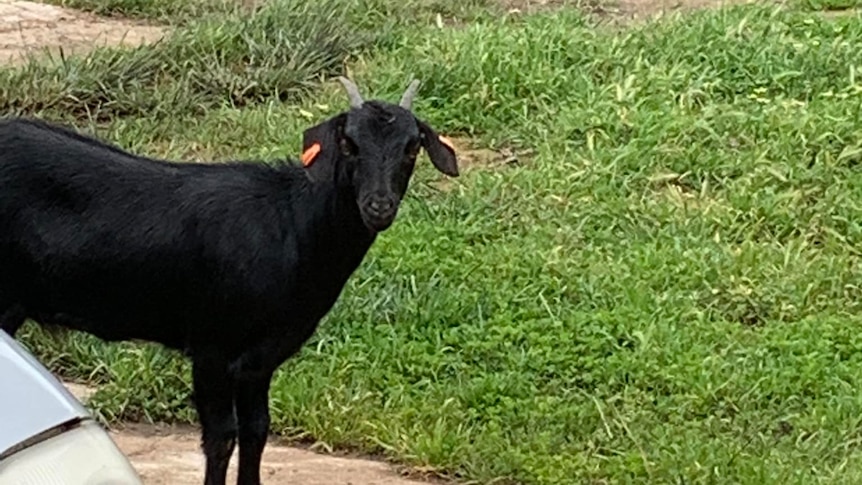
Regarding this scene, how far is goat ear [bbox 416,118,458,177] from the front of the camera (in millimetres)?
5074

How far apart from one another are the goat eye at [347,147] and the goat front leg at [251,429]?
0.76 m

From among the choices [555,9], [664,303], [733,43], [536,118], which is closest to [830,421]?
[664,303]

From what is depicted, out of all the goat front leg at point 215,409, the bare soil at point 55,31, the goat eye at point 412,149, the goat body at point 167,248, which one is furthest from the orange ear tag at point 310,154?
the bare soil at point 55,31

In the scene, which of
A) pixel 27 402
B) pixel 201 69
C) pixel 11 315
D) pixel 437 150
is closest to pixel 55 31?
pixel 201 69

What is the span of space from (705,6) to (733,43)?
151 cm

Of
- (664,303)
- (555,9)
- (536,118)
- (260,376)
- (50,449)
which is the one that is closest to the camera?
(50,449)

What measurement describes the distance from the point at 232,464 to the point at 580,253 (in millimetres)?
2195

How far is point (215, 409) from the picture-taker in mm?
5035

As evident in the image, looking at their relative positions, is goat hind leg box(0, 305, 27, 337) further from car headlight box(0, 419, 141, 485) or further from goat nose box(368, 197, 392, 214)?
car headlight box(0, 419, 141, 485)

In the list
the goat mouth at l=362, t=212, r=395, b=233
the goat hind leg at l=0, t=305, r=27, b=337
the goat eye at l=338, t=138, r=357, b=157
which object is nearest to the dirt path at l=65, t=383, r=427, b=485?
the goat hind leg at l=0, t=305, r=27, b=337

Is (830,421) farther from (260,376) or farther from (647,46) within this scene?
(647,46)

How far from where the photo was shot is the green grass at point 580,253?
568 cm

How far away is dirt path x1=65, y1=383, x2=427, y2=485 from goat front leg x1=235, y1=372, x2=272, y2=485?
9.3 inches

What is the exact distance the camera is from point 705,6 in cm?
1073
